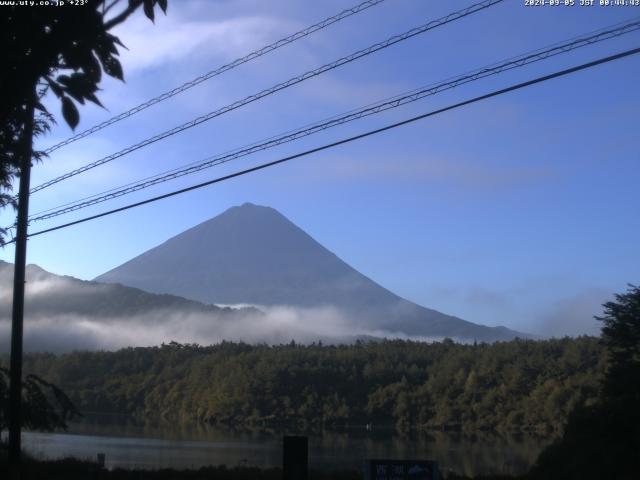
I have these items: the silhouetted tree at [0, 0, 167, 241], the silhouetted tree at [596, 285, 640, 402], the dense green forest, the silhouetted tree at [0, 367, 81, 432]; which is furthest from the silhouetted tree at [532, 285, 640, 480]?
the dense green forest

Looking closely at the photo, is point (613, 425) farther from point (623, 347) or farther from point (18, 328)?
point (18, 328)

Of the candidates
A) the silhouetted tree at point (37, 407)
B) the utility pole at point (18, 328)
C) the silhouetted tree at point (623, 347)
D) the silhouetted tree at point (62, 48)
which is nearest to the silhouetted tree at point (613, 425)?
the silhouetted tree at point (623, 347)

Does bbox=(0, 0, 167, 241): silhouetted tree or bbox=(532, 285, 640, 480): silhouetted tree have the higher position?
bbox=(0, 0, 167, 241): silhouetted tree

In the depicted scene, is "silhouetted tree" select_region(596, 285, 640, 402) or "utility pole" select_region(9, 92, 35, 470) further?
"silhouetted tree" select_region(596, 285, 640, 402)

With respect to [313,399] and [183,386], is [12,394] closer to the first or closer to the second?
[313,399]

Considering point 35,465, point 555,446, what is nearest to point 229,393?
point 555,446

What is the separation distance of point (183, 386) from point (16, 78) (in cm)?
13019

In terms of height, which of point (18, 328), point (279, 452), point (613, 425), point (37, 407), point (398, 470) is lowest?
point (279, 452)

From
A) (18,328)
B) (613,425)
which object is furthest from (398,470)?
(613,425)

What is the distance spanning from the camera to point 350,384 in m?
115

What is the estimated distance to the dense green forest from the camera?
314 ft

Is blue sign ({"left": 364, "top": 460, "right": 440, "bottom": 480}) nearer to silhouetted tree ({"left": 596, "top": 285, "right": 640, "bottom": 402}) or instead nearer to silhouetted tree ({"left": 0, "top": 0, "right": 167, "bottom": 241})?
silhouetted tree ({"left": 0, "top": 0, "right": 167, "bottom": 241})

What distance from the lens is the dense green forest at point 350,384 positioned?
95562mm

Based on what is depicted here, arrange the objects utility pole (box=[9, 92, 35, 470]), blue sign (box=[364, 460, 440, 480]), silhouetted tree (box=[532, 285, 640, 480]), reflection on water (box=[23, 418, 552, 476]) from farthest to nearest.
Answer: reflection on water (box=[23, 418, 552, 476]), silhouetted tree (box=[532, 285, 640, 480]), utility pole (box=[9, 92, 35, 470]), blue sign (box=[364, 460, 440, 480])
